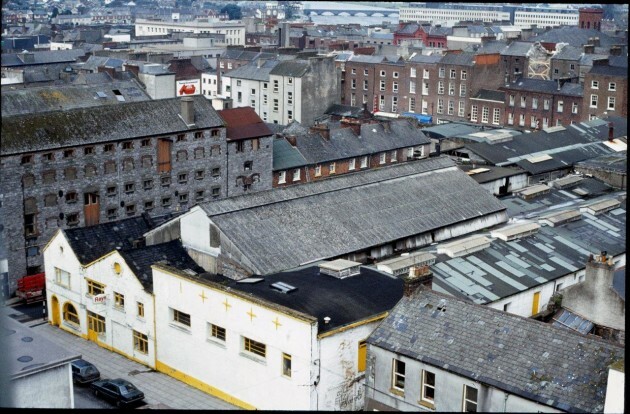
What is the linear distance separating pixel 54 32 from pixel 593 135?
71.9 m

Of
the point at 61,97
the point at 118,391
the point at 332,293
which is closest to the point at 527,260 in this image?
the point at 332,293

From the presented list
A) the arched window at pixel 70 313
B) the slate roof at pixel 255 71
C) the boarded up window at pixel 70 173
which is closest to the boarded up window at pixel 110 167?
the boarded up window at pixel 70 173

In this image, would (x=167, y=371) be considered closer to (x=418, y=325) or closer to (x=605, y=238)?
(x=418, y=325)

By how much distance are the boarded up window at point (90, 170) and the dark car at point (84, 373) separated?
1050cm

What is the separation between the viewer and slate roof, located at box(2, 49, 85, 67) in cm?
5431

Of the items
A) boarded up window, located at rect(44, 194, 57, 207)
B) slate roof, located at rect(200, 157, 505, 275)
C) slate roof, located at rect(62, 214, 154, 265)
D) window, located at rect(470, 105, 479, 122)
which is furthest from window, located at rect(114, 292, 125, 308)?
window, located at rect(470, 105, 479, 122)

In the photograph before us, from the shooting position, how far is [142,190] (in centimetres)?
3209

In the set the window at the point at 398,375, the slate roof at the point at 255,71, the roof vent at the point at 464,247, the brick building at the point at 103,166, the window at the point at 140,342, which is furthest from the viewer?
the slate roof at the point at 255,71

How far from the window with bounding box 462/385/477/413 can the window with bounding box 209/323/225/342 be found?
669 centimetres

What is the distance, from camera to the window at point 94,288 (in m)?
23.5

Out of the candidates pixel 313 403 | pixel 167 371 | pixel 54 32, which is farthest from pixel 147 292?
pixel 54 32

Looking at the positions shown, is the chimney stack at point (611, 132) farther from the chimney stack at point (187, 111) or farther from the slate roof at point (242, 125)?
the chimney stack at point (187, 111)

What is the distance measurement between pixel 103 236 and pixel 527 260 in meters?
13.0

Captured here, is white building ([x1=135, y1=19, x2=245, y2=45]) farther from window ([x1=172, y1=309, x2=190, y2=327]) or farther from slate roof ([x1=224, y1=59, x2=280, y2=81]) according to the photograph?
window ([x1=172, y1=309, x2=190, y2=327])
